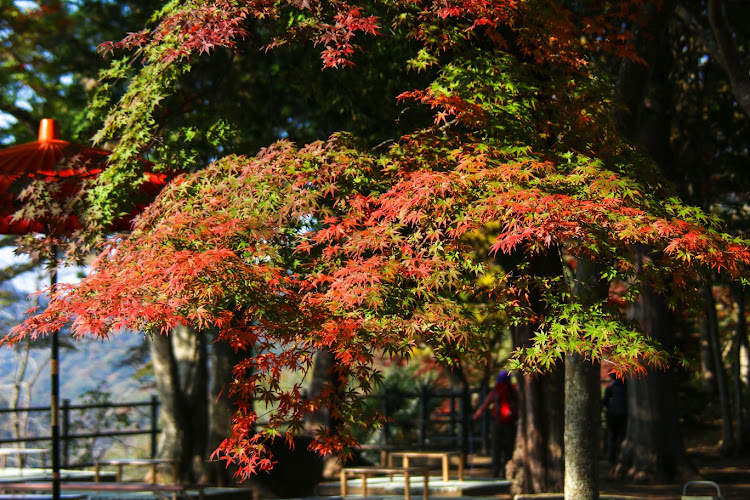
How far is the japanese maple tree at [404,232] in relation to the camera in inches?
207

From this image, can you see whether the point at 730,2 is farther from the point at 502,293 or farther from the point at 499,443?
the point at 502,293

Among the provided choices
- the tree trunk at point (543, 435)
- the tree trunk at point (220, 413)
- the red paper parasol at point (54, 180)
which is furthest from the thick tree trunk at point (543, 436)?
the red paper parasol at point (54, 180)

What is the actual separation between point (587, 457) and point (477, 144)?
3001 millimetres

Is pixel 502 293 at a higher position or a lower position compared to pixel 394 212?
lower

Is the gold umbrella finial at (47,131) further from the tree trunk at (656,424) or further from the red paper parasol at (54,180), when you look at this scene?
the tree trunk at (656,424)

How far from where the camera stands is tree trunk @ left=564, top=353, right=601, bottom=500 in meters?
7.39

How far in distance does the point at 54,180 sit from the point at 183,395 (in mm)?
6158

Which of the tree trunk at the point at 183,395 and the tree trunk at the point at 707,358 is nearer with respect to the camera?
the tree trunk at the point at 183,395

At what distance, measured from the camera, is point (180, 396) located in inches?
509

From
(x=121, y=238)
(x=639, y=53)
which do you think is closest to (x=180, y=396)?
(x=121, y=238)

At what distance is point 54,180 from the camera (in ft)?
24.5

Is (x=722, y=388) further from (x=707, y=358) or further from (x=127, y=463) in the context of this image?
(x=127, y=463)

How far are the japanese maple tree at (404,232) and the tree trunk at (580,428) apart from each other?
106 cm

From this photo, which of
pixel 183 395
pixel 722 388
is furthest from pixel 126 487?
pixel 722 388
